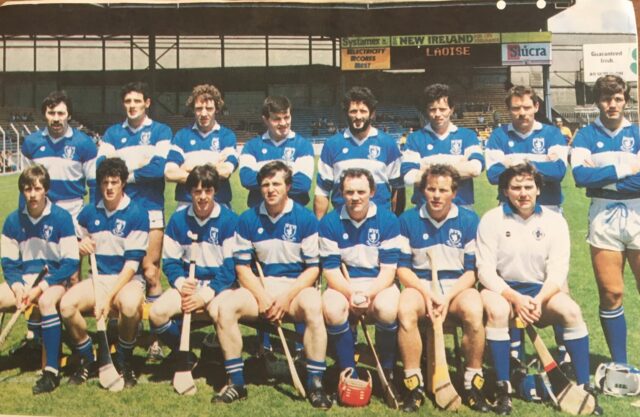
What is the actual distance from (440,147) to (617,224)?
2.97ft

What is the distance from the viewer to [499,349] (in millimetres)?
2609

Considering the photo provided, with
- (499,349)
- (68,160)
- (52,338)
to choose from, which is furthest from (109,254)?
(499,349)

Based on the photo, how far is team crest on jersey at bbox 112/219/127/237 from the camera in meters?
3.06

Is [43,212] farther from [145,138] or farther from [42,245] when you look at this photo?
[145,138]

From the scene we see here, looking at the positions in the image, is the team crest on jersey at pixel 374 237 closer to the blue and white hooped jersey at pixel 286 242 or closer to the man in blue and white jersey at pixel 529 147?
the blue and white hooped jersey at pixel 286 242

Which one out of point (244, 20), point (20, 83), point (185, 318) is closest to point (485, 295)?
point (185, 318)

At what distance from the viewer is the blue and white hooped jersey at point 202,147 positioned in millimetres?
3176

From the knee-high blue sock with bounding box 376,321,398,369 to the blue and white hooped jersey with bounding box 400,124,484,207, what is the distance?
0.70m

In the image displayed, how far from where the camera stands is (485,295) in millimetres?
2650

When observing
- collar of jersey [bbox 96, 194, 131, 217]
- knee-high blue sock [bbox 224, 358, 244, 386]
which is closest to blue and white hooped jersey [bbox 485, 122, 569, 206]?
knee-high blue sock [bbox 224, 358, 244, 386]

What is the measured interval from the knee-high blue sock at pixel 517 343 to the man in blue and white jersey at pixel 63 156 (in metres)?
2.25

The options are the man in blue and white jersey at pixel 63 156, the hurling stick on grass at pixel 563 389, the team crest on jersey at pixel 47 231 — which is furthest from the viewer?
the man in blue and white jersey at pixel 63 156

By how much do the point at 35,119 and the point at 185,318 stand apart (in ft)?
4.85

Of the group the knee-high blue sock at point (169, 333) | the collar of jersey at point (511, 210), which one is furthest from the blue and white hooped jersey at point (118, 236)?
the collar of jersey at point (511, 210)
